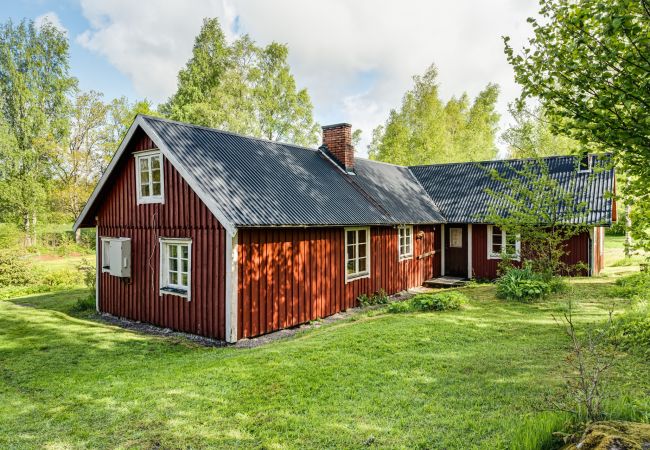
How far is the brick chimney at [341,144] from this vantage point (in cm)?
1644

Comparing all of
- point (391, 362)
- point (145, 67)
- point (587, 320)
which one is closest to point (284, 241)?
point (391, 362)

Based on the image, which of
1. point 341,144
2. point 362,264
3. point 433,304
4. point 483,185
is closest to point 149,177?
point 362,264

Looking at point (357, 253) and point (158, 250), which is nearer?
point (158, 250)

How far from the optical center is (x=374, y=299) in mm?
13883

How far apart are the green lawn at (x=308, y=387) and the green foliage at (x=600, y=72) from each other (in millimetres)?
2952

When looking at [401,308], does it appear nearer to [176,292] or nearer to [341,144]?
[176,292]

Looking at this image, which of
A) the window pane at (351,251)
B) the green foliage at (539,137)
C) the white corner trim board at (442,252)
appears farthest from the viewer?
the green foliage at (539,137)

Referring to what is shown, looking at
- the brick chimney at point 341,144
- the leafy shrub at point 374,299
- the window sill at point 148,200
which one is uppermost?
the brick chimney at point 341,144

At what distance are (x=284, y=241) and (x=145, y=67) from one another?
38168mm

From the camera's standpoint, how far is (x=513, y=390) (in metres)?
5.44

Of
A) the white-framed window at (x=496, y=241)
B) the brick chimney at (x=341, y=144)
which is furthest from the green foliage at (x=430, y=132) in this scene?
the brick chimney at (x=341, y=144)

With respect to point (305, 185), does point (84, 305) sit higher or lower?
lower

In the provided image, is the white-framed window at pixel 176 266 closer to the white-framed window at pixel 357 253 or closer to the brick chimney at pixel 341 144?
the white-framed window at pixel 357 253

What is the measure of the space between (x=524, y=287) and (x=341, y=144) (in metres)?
8.54
